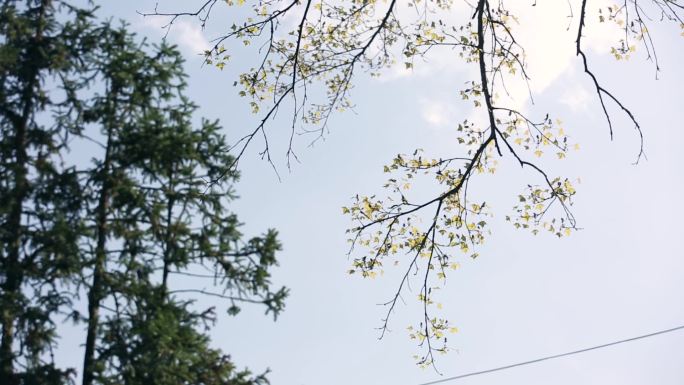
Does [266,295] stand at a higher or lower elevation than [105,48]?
lower

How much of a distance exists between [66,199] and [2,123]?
1818 millimetres

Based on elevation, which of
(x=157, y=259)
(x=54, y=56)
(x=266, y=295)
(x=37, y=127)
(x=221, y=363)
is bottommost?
(x=221, y=363)

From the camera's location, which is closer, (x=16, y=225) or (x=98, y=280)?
(x=98, y=280)

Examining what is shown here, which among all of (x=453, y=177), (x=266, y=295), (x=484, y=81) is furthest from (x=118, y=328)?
(x=484, y=81)

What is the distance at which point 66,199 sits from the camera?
1219 cm

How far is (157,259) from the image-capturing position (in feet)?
39.3

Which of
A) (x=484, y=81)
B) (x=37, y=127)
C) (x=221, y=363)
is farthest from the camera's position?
(x=37, y=127)

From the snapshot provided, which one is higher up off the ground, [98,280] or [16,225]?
[16,225]

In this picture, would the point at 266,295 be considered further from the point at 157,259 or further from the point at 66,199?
the point at 66,199

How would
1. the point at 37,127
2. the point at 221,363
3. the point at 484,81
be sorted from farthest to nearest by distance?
the point at 37,127, the point at 221,363, the point at 484,81

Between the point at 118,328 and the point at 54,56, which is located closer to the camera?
the point at 118,328

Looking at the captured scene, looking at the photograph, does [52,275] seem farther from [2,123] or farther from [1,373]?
[2,123]

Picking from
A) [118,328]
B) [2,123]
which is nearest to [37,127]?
[2,123]

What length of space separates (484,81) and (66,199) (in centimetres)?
656
